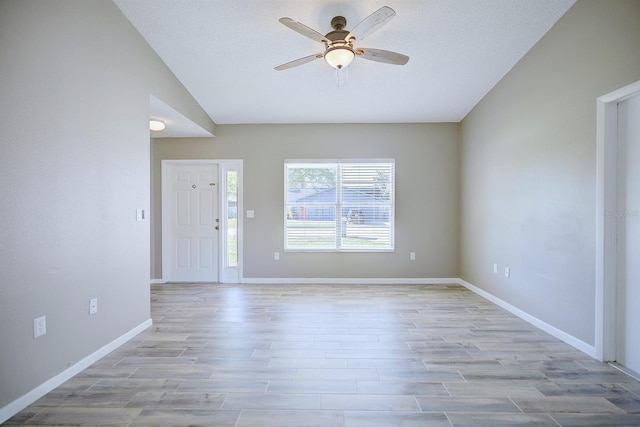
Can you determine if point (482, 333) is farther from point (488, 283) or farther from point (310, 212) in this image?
point (310, 212)

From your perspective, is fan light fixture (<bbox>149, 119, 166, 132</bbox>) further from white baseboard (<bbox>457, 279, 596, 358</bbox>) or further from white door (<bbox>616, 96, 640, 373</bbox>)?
white baseboard (<bbox>457, 279, 596, 358</bbox>)

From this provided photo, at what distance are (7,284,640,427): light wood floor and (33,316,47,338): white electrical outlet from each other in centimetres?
42

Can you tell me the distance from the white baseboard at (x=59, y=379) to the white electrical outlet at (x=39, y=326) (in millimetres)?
335

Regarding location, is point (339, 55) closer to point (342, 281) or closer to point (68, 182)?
point (68, 182)

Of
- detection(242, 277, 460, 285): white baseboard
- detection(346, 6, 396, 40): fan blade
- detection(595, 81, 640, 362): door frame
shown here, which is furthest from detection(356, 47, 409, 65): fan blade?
detection(242, 277, 460, 285): white baseboard

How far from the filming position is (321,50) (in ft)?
10.9

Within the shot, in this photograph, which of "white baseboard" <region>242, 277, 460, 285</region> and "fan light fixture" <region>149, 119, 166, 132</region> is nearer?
"fan light fixture" <region>149, 119, 166, 132</region>

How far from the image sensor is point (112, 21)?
2.72 m

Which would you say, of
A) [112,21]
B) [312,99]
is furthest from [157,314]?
[312,99]

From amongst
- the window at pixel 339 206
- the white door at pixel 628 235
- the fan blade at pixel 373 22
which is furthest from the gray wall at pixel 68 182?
the white door at pixel 628 235

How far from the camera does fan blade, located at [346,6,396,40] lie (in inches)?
84.4

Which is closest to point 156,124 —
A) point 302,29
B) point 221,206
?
point 221,206

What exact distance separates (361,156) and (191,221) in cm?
310

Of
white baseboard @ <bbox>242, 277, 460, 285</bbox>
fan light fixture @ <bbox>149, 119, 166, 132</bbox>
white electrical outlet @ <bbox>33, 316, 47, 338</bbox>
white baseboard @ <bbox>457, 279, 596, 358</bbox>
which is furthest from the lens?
white baseboard @ <bbox>242, 277, 460, 285</bbox>
